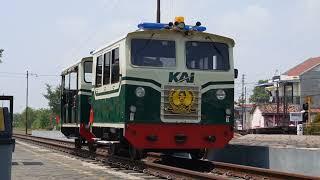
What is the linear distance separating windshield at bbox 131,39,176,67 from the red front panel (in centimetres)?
147

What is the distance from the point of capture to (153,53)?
14.1 m

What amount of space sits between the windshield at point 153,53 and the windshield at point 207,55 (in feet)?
1.42

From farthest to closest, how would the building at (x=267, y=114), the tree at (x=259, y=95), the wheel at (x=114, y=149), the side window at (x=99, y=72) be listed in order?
the tree at (x=259, y=95)
the building at (x=267, y=114)
the side window at (x=99, y=72)
the wheel at (x=114, y=149)

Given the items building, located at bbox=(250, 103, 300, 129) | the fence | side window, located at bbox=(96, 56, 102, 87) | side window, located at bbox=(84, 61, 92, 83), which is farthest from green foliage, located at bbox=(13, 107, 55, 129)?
side window, located at bbox=(96, 56, 102, 87)

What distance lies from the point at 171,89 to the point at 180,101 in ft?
1.13

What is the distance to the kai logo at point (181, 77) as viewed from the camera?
1384cm

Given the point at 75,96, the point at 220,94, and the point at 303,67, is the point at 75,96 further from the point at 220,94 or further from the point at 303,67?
the point at 303,67

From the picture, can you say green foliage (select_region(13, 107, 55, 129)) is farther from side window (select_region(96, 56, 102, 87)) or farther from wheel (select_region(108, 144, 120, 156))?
side window (select_region(96, 56, 102, 87))

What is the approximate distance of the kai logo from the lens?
13.8 metres

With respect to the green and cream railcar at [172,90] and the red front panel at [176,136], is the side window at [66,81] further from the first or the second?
the red front panel at [176,136]

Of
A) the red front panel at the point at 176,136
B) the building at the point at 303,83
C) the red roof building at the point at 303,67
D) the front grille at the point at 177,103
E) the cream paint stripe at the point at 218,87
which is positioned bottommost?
the red front panel at the point at 176,136

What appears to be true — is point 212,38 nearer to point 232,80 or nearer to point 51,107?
point 232,80

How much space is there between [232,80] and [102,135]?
4.05 m

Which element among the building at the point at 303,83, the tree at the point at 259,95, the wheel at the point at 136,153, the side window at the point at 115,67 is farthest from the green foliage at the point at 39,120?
the wheel at the point at 136,153
